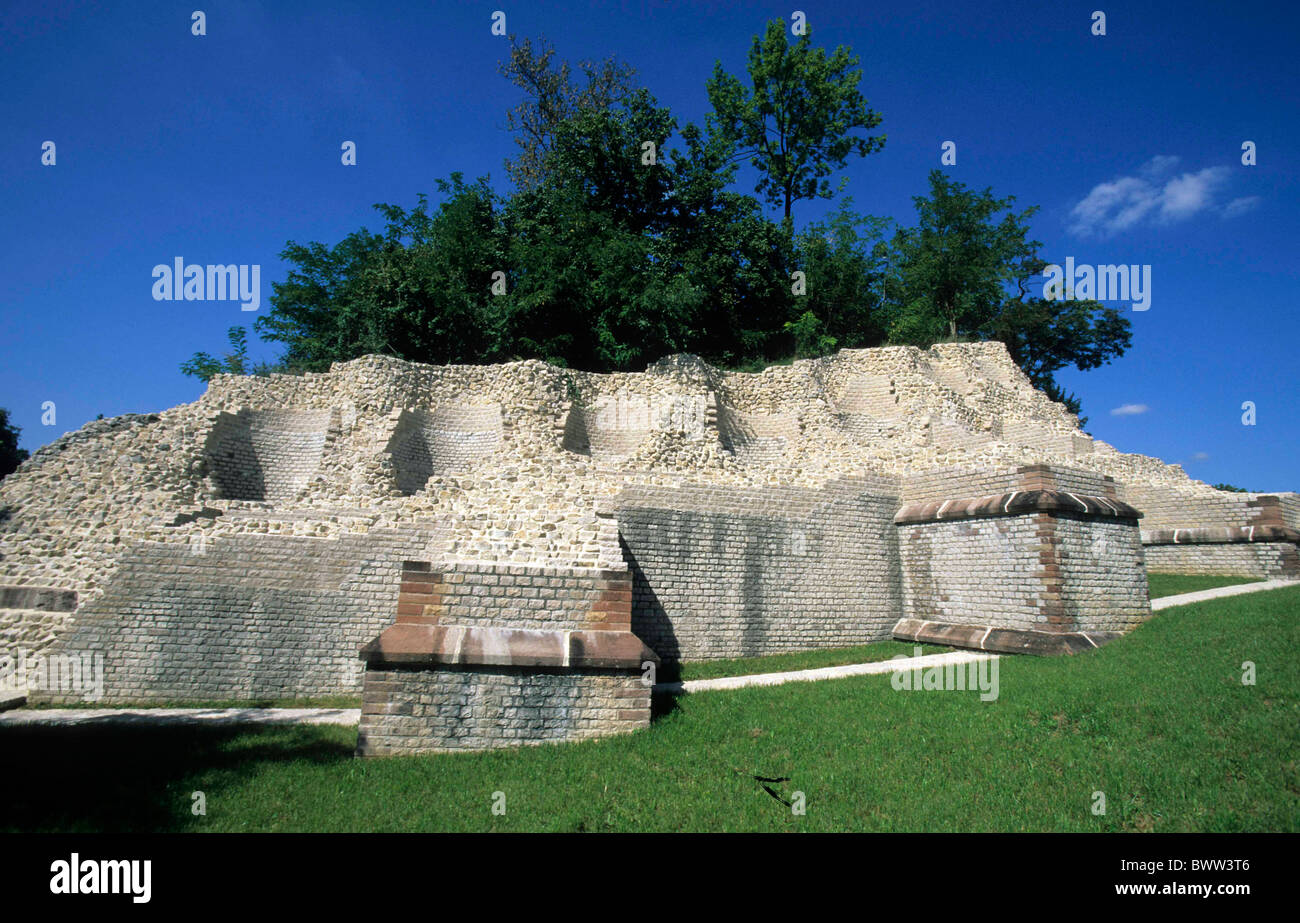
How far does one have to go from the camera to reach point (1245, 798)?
4.23 metres

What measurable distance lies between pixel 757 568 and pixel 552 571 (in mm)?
5398

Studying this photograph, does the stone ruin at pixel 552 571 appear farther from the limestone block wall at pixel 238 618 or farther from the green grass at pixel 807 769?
the green grass at pixel 807 769

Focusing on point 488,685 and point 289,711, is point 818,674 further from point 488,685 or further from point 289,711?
point 289,711

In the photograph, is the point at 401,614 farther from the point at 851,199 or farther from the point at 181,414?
the point at 851,199

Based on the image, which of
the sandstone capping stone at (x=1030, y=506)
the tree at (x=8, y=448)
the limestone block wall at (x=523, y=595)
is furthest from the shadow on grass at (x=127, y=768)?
the tree at (x=8, y=448)

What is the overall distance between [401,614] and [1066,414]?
3013 cm

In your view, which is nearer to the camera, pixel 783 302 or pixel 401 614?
pixel 401 614

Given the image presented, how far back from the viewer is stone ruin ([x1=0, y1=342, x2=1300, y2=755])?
6.98 m

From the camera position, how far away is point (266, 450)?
2056 cm

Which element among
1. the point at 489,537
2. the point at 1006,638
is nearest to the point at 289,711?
the point at 489,537

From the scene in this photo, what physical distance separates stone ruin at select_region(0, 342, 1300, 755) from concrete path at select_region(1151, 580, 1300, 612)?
1560 millimetres

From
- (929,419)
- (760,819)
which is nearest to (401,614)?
(760,819)

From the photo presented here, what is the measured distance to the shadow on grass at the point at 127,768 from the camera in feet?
15.8

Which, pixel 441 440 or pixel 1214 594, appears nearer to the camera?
pixel 1214 594
